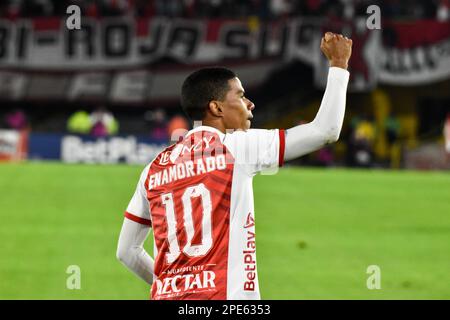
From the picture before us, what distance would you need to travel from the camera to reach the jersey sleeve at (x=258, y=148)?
15.7 ft

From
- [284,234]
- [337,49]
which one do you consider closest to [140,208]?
[337,49]

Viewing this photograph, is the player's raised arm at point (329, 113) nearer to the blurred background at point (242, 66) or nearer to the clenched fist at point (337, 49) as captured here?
the clenched fist at point (337, 49)

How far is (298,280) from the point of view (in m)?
13.1

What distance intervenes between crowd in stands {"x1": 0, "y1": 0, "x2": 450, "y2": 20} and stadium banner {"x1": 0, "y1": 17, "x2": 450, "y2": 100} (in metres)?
0.72

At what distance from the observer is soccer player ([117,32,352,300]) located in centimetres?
488

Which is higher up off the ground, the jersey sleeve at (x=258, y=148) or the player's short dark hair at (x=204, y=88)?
the player's short dark hair at (x=204, y=88)

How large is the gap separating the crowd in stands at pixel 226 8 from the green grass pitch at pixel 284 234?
1532 centimetres

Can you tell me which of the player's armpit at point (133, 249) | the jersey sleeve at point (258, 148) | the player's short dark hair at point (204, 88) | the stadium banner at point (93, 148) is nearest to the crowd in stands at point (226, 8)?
the stadium banner at point (93, 148)

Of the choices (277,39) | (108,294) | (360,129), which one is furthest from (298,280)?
(277,39)

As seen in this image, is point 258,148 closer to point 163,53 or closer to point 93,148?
point 93,148

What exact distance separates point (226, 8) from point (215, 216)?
3930 centimetres

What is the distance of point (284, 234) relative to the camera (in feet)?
57.4

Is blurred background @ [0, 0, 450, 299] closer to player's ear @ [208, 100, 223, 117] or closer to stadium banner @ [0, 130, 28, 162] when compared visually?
stadium banner @ [0, 130, 28, 162]

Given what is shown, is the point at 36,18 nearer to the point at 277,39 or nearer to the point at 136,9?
the point at 136,9
